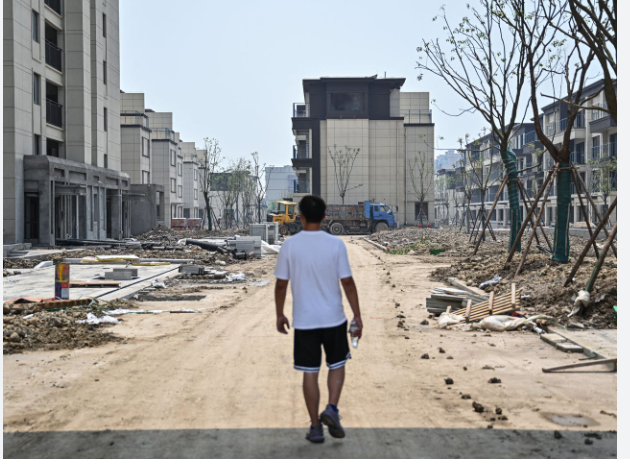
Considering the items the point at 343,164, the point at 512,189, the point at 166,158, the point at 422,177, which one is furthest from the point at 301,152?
the point at 512,189

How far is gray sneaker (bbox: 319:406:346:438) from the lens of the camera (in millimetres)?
4910

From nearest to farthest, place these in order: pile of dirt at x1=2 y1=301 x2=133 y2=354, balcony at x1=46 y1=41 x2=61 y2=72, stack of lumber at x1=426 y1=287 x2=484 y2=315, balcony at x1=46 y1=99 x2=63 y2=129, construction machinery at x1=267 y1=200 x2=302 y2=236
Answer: pile of dirt at x1=2 y1=301 x2=133 y2=354 < stack of lumber at x1=426 y1=287 x2=484 y2=315 < balcony at x1=46 y1=99 x2=63 y2=129 < balcony at x1=46 y1=41 x2=61 y2=72 < construction machinery at x1=267 y1=200 x2=302 y2=236

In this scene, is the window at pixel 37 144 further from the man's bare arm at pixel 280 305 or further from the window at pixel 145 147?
the window at pixel 145 147

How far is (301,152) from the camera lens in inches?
2776

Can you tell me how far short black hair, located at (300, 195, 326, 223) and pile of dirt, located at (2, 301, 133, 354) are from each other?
15.7ft

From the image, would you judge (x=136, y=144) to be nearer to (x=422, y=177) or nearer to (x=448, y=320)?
(x=422, y=177)

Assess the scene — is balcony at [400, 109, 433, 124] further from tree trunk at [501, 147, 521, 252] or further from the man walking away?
the man walking away

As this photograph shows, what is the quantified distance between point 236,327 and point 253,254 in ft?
56.8

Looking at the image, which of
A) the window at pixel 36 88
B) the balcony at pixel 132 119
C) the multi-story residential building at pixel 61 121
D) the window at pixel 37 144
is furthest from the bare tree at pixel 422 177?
the window at pixel 36 88

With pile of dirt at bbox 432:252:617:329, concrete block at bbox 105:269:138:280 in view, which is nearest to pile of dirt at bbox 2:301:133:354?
concrete block at bbox 105:269:138:280

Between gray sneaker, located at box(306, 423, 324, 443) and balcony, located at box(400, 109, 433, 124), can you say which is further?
balcony, located at box(400, 109, 433, 124)

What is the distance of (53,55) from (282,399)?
3326 centimetres
